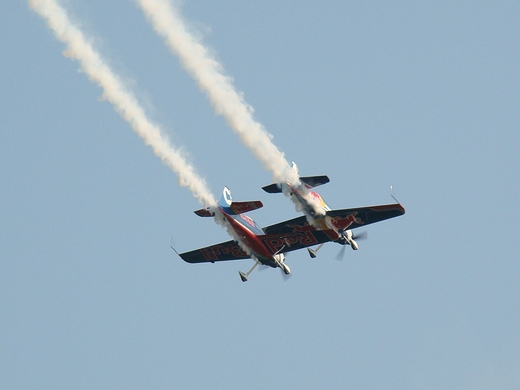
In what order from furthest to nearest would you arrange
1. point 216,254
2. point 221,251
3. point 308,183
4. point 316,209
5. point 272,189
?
point 216,254, point 221,251, point 316,209, point 272,189, point 308,183

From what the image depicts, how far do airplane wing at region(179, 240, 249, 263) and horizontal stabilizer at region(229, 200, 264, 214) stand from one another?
730cm

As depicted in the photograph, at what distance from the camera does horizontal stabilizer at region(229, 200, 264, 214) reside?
4447 centimetres

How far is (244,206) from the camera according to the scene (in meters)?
45.4

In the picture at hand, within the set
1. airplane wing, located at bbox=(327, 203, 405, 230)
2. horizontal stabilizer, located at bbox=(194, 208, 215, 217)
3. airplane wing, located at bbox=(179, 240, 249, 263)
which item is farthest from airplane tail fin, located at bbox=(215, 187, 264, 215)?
airplane wing, located at bbox=(179, 240, 249, 263)

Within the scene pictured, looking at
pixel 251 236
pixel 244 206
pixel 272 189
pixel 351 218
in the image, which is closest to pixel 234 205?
pixel 244 206

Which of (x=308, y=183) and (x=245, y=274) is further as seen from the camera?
(x=245, y=274)

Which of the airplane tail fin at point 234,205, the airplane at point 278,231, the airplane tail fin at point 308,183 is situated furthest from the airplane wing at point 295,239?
the airplane tail fin at point 308,183

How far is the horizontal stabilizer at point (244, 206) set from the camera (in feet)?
146

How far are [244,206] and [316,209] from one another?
14.8 feet

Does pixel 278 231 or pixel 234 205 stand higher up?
pixel 278 231

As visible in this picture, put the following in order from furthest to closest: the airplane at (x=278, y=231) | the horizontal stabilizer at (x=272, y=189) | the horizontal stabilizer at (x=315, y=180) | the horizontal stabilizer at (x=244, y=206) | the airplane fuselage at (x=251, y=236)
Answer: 1. the airplane fuselage at (x=251, y=236)
2. the airplane at (x=278, y=231)
3. the horizontal stabilizer at (x=272, y=189)
4. the horizontal stabilizer at (x=315, y=180)
5. the horizontal stabilizer at (x=244, y=206)

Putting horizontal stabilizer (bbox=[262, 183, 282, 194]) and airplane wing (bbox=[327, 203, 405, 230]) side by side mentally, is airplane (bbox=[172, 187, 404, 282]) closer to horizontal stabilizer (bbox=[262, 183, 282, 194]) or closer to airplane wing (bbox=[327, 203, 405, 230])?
airplane wing (bbox=[327, 203, 405, 230])

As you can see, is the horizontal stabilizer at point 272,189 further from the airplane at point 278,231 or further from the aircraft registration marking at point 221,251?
the aircraft registration marking at point 221,251

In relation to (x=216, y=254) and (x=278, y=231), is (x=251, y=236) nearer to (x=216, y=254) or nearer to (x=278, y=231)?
(x=278, y=231)
